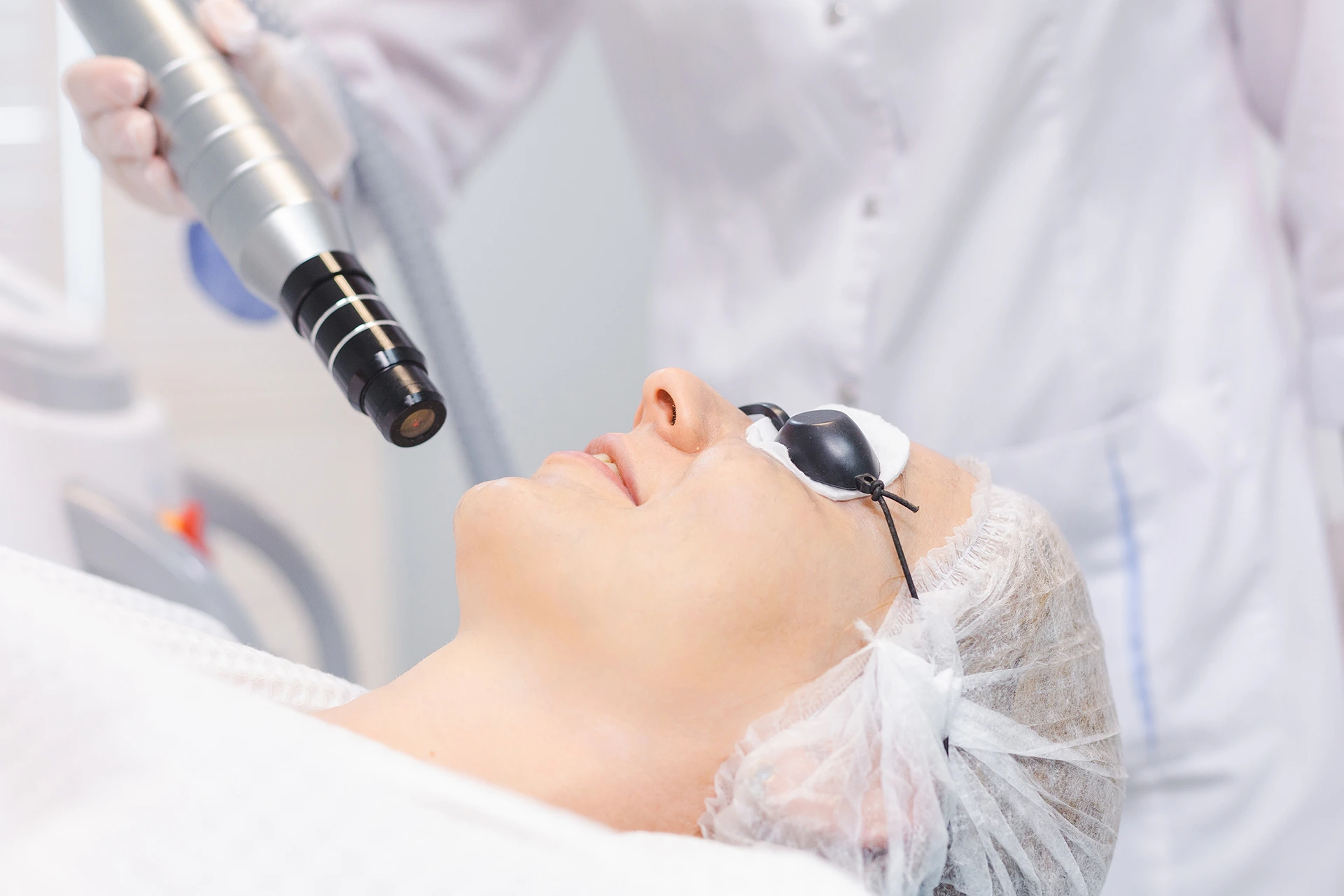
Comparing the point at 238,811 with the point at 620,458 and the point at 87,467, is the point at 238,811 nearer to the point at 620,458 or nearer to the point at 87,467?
the point at 620,458

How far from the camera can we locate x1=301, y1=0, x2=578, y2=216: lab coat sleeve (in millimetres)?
1116

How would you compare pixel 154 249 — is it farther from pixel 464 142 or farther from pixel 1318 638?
pixel 1318 638

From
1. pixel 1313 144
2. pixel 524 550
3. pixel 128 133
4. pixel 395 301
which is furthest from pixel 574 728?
pixel 395 301

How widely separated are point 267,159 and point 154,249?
1.69m

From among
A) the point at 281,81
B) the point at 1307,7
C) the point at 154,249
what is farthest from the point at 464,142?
the point at 154,249

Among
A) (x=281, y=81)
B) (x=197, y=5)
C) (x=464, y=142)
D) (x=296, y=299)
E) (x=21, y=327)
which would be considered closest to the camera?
(x=296, y=299)

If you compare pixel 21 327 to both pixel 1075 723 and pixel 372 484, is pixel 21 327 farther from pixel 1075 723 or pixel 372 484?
pixel 372 484

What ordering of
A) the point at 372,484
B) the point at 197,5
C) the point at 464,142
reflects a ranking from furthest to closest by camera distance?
the point at 372,484, the point at 464,142, the point at 197,5

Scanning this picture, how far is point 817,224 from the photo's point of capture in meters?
1.09

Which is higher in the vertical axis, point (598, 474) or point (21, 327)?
point (598, 474)

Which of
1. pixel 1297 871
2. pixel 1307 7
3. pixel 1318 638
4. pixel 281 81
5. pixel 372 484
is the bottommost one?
pixel 372 484

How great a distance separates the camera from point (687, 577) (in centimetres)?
62

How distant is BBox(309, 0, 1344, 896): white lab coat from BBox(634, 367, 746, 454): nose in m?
0.33

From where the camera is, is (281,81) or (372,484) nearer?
(281,81)
